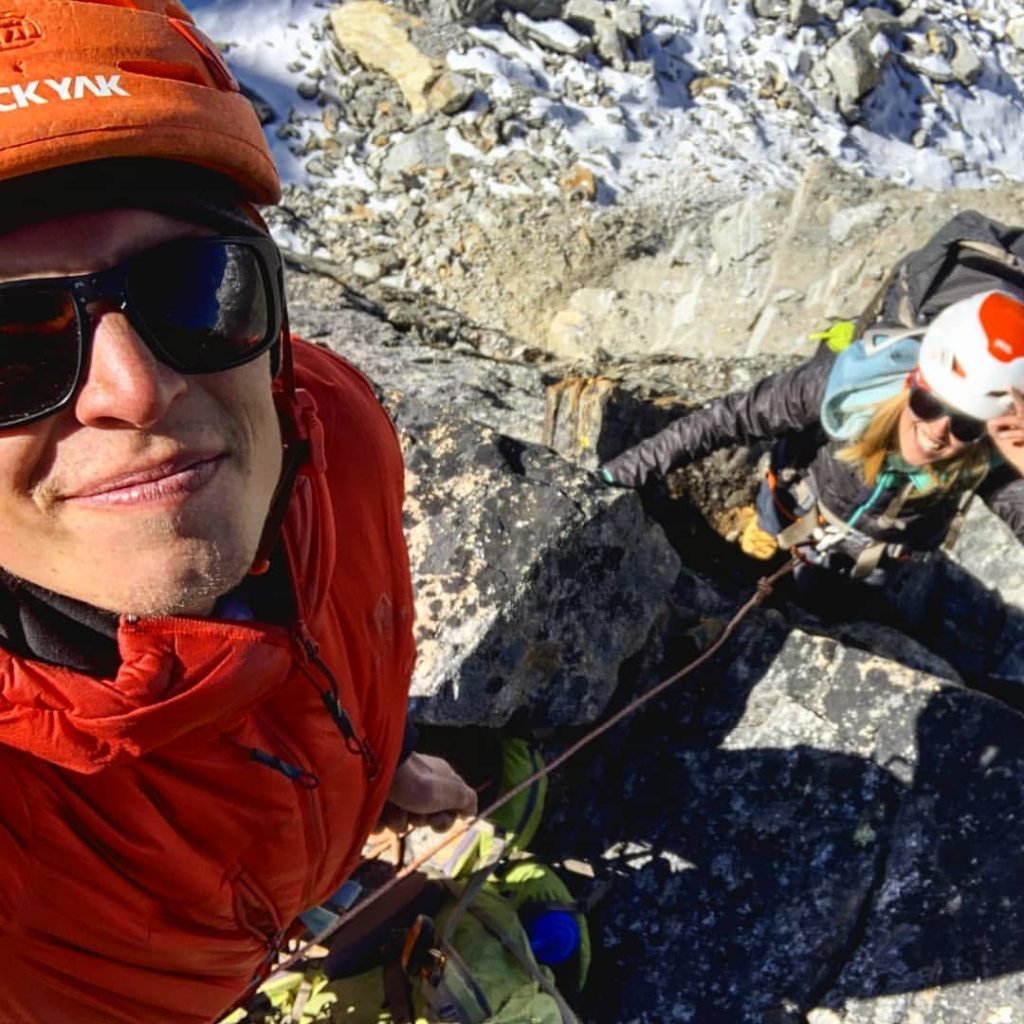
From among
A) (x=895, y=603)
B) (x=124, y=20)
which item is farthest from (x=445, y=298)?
(x=124, y=20)

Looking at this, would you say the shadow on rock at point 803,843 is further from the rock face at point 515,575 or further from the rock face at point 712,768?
the rock face at point 515,575

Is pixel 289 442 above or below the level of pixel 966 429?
above

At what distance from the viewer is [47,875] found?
1471mm

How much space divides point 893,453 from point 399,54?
934 cm

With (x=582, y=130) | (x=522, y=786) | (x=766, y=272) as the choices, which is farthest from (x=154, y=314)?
(x=582, y=130)

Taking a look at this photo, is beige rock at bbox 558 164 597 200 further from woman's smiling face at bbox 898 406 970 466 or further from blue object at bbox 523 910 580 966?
blue object at bbox 523 910 580 966

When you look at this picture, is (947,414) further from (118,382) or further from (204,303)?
(118,382)

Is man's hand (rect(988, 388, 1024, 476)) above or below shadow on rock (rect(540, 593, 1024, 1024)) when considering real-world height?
above

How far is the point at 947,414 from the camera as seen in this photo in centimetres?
360

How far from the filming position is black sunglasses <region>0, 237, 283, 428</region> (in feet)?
4.19

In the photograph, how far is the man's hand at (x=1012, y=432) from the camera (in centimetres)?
348

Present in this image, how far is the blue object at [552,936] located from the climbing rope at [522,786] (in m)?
0.39

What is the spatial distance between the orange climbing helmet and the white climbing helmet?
2875 millimetres

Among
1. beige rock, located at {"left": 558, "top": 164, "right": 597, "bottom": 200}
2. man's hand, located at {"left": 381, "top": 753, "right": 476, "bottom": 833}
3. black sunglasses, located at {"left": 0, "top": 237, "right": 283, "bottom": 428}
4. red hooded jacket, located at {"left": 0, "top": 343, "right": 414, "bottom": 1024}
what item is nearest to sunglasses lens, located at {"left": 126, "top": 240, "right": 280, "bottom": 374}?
black sunglasses, located at {"left": 0, "top": 237, "right": 283, "bottom": 428}
